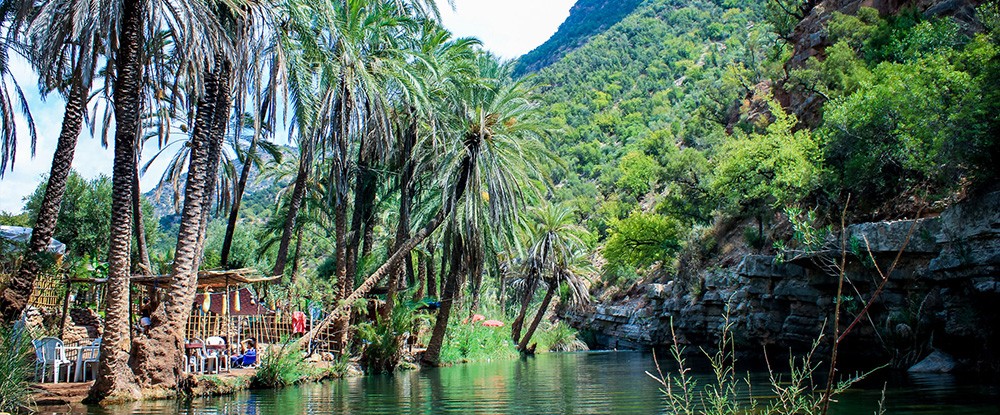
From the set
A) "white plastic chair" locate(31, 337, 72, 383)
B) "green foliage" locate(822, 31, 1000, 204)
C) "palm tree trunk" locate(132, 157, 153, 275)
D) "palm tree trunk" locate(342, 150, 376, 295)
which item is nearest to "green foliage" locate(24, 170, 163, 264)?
"palm tree trunk" locate(132, 157, 153, 275)

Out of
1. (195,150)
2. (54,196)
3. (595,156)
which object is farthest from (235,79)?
(595,156)

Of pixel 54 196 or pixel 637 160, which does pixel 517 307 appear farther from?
pixel 54 196

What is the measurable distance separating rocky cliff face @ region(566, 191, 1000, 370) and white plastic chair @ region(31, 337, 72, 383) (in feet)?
50.6

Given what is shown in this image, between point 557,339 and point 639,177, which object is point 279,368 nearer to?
point 557,339

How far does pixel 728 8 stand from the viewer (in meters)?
145

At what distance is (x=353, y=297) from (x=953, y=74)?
65.0 feet

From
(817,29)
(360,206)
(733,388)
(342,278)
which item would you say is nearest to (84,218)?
(360,206)

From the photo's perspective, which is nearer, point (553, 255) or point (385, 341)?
point (385, 341)

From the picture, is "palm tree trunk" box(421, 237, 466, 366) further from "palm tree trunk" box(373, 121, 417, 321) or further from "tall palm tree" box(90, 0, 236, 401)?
"tall palm tree" box(90, 0, 236, 401)

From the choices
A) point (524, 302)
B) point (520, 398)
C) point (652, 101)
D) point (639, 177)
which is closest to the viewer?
point (520, 398)

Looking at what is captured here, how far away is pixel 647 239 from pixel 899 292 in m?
27.9

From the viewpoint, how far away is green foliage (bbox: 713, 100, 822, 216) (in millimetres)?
28984

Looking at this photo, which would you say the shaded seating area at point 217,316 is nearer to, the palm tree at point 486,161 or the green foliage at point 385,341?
the green foliage at point 385,341

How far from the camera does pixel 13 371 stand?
10.2 metres
